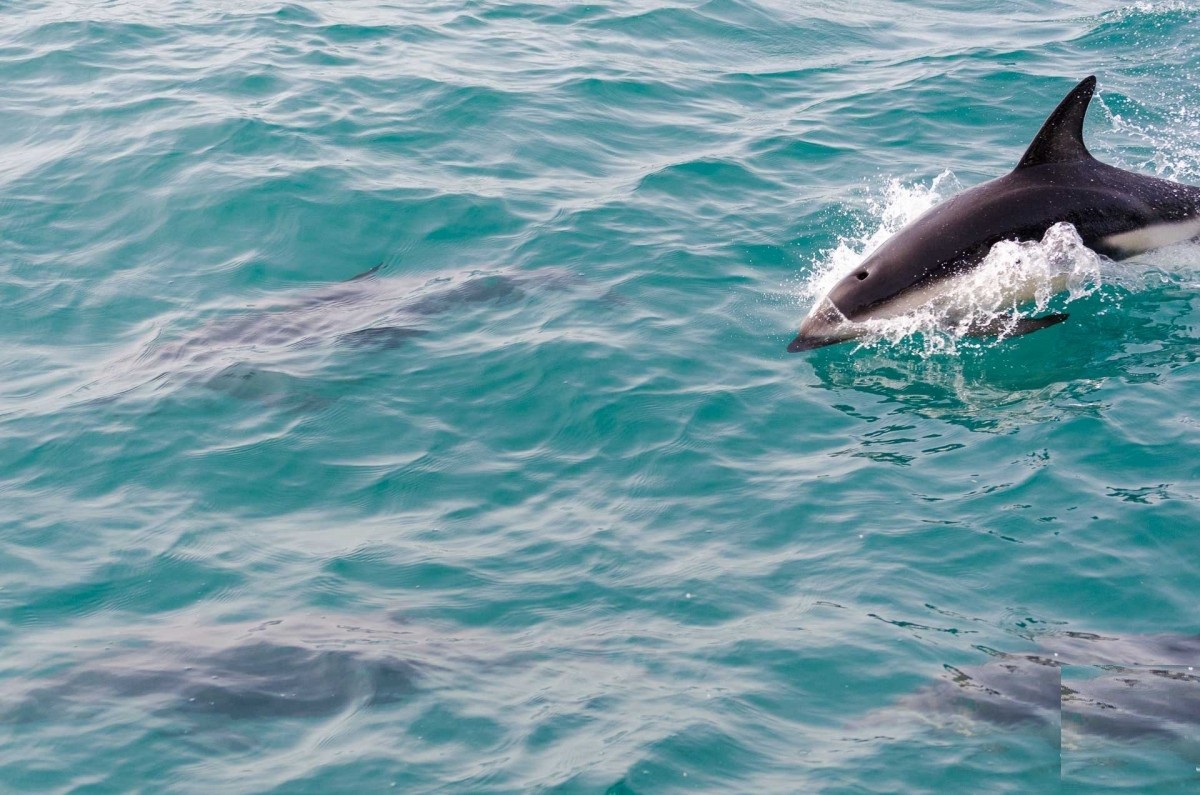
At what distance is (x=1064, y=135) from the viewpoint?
36.1ft

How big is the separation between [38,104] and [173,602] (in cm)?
1107

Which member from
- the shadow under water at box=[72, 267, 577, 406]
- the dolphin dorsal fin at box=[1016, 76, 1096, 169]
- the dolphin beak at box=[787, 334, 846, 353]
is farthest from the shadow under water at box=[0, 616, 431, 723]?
the dolphin dorsal fin at box=[1016, 76, 1096, 169]

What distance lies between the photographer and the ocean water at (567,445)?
720cm

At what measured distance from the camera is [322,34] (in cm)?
1972

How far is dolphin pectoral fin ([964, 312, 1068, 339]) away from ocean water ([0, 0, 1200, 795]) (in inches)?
6.9

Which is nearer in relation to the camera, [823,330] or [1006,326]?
[1006,326]

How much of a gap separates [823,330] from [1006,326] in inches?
62.2

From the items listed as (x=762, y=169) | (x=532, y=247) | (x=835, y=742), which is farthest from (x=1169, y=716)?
(x=762, y=169)

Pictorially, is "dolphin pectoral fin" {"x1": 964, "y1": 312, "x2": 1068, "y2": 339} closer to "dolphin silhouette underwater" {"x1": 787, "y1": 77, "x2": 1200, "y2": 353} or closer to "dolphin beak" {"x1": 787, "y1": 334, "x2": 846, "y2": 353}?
"dolphin silhouette underwater" {"x1": 787, "y1": 77, "x2": 1200, "y2": 353}

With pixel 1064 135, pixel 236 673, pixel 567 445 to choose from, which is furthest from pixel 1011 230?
pixel 236 673

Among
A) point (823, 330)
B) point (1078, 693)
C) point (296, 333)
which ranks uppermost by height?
point (296, 333)

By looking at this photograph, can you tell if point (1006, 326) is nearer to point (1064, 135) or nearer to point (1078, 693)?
point (1064, 135)

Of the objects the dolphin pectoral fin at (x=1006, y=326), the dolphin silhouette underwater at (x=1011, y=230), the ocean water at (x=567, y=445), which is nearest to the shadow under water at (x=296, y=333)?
the ocean water at (x=567, y=445)

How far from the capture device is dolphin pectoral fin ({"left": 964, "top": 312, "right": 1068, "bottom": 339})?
11.0 m
